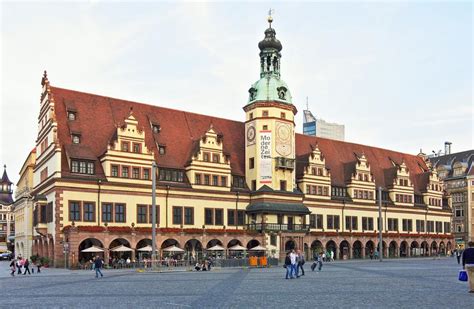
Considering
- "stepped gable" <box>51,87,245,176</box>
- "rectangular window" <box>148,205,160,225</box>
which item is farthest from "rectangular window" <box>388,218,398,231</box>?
"rectangular window" <box>148,205,160,225</box>

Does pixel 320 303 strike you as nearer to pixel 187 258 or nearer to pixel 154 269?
pixel 154 269

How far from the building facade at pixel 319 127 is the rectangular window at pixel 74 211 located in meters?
115

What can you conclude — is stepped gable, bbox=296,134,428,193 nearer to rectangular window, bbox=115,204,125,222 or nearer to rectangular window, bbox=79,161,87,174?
rectangular window, bbox=115,204,125,222

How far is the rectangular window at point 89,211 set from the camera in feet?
204

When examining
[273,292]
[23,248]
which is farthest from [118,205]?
[273,292]

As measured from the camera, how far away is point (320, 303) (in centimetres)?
2386

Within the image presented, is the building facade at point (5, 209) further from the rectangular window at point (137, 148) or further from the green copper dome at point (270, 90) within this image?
the rectangular window at point (137, 148)

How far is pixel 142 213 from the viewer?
6638 centimetres

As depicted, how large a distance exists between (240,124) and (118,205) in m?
24.4

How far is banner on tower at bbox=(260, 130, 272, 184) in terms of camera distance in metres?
76.4

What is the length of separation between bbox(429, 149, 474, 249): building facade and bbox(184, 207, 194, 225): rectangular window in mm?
67351

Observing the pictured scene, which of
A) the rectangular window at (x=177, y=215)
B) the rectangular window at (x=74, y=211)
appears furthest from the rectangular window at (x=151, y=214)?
the rectangular window at (x=74, y=211)

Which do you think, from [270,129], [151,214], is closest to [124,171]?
[151,214]

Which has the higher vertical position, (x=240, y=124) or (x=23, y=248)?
(x=240, y=124)
